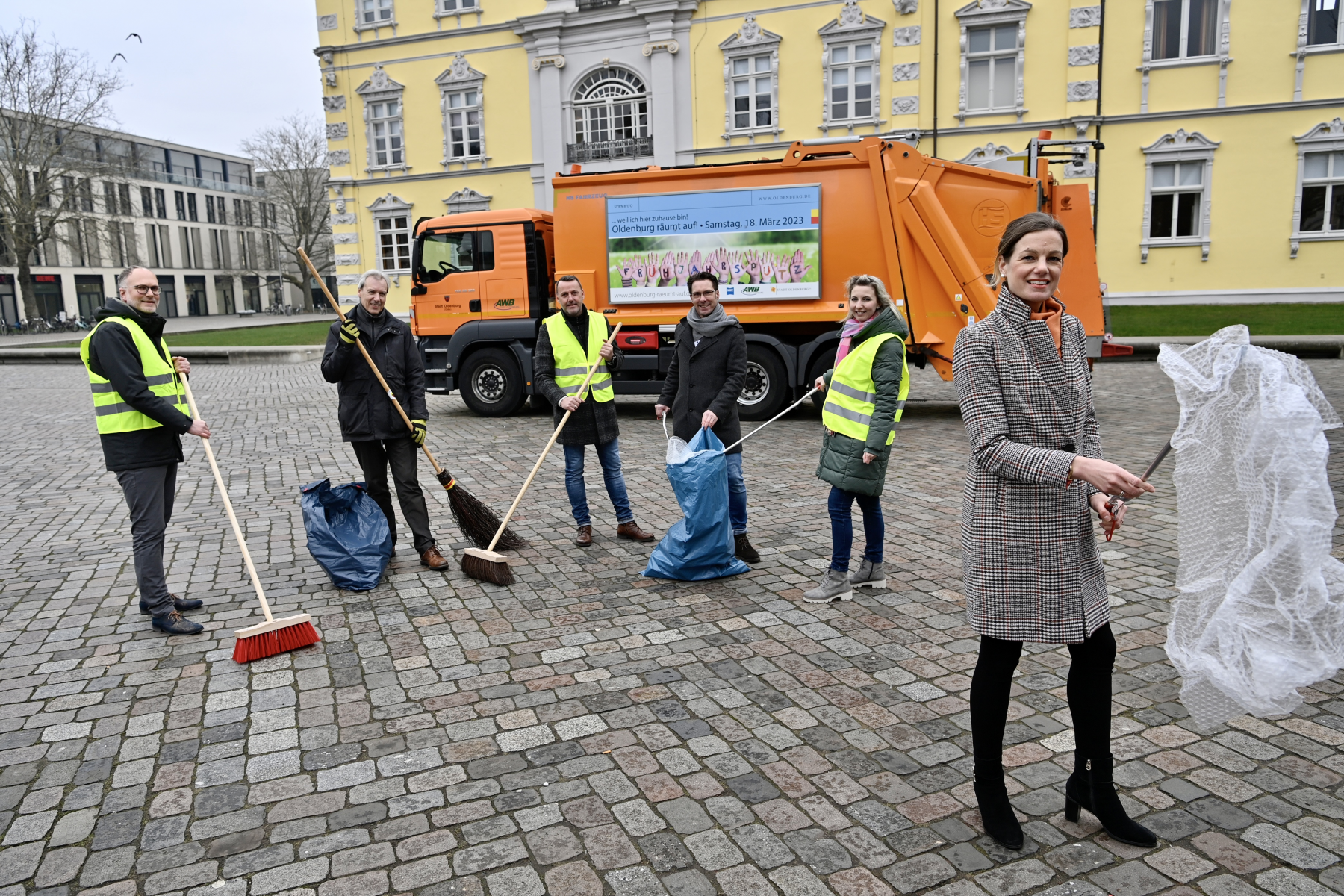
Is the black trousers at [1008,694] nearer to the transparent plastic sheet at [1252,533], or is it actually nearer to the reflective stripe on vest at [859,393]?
the transparent plastic sheet at [1252,533]

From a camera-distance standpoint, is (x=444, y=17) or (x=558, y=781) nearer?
(x=558, y=781)

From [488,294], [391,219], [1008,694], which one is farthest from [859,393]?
[391,219]

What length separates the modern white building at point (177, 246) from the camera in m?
58.6

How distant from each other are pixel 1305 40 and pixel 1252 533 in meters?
25.7

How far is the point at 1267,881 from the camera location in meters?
2.61

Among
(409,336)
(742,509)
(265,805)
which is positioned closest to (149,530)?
(409,336)

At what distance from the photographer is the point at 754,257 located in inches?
461

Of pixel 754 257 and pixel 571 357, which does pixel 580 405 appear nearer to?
pixel 571 357

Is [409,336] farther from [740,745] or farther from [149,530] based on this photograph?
[740,745]

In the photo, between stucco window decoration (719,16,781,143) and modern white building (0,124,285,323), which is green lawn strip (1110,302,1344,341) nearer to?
stucco window decoration (719,16,781,143)

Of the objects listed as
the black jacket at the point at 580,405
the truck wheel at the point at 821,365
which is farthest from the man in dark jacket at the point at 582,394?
the truck wheel at the point at 821,365

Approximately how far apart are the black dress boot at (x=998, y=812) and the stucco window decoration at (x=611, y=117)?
27038 millimetres

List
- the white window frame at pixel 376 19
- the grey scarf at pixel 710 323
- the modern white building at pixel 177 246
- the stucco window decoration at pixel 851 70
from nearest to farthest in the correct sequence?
the grey scarf at pixel 710 323, the stucco window decoration at pixel 851 70, the white window frame at pixel 376 19, the modern white building at pixel 177 246

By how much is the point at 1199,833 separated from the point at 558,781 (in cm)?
201
